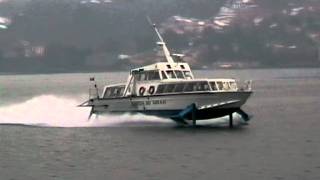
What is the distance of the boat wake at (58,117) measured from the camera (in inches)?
2844

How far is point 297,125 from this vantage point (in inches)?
3150

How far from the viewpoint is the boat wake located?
7225 cm

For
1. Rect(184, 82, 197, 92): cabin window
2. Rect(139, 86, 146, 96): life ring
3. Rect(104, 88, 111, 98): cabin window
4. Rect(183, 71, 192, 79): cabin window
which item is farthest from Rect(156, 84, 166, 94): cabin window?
Rect(104, 88, 111, 98): cabin window

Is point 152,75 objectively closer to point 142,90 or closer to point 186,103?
point 142,90

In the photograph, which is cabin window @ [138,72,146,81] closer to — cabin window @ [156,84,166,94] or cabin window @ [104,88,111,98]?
cabin window @ [156,84,166,94]

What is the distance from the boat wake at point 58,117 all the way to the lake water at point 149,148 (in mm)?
120

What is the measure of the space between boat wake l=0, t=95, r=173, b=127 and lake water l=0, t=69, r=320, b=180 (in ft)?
0.39

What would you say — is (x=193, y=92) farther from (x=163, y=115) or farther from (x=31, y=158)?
(x=31, y=158)

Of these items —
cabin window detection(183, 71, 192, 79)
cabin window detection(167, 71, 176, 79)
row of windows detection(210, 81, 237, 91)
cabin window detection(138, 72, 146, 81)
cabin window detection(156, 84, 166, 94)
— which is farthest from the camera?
cabin window detection(183, 71, 192, 79)

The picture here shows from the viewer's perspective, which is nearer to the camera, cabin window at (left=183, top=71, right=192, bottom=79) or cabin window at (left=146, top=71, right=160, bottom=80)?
cabin window at (left=146, top=71, right=160, bottom=80)

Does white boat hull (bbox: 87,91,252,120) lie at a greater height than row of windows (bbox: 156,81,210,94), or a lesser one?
lesser

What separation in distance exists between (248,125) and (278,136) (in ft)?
39.0

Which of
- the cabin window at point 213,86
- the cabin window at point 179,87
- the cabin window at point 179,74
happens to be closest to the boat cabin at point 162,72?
the cabin window at point 179,74

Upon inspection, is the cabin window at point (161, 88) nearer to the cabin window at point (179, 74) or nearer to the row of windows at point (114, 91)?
the cabin window at point (179, 74)
